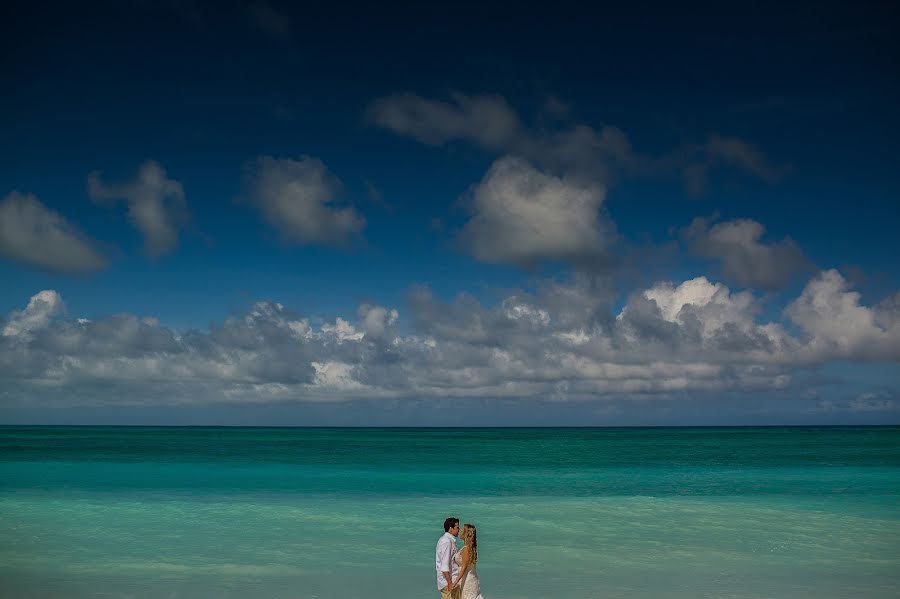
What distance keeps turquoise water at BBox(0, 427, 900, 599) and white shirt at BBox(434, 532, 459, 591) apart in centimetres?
398

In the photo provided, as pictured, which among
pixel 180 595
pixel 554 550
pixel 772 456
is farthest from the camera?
pixel 772 456

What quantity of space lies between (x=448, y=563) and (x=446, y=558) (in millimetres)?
60

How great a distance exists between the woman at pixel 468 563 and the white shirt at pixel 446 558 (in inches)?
3.3

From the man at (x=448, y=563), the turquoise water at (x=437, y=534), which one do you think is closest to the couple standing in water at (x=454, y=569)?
the man at (x=448, y=563)

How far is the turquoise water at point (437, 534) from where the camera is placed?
12.2 metres

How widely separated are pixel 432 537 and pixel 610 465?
2580 cm

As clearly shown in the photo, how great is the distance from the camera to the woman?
7.75m

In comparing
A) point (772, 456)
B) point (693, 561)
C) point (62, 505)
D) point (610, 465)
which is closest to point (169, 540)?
point (62, 505)

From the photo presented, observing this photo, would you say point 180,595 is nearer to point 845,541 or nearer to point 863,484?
point 845,541

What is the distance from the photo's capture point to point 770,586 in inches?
470

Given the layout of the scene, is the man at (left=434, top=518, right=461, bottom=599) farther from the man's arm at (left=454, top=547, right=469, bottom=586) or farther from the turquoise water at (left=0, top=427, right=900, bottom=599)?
the turquoise water at (left=0, top=427, right=900, bottom=599)

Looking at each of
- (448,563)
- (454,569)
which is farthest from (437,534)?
(448,563)

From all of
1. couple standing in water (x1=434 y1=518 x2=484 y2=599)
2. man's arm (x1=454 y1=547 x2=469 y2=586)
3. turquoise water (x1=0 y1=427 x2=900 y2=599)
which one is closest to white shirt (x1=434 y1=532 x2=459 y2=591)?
couple standing in water (x1=434 y1=518 x2=484 y2=599)

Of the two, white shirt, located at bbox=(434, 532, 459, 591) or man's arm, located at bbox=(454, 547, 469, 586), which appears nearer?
man's arm, located at bbox=(454, 547, 469, 586)
